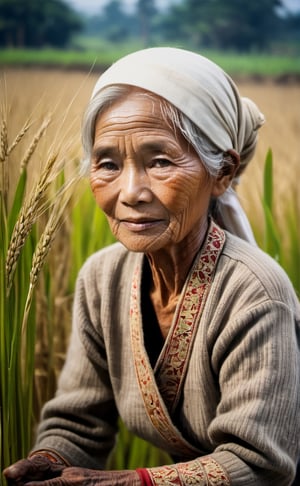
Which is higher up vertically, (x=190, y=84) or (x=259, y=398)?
(x=190, y=84)

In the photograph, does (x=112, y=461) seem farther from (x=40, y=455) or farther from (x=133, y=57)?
(x=133, y=57)

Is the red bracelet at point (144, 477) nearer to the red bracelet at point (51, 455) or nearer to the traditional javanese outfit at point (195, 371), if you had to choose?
the traditional javanese outfit at point (195, 371)

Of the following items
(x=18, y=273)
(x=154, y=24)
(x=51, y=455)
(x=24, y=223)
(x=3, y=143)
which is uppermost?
(x=154, y=24)

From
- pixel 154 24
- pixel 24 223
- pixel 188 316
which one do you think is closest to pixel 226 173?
pixel 188 316

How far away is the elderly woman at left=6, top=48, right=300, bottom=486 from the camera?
114cm

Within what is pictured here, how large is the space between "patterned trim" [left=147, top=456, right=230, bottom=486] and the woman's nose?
1.31ft

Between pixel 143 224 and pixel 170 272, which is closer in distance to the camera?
pixel 143 224

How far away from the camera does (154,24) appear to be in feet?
9.11

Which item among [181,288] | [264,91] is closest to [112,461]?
[181,288]

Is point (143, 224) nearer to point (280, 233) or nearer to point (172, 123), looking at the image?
point (172, 123)

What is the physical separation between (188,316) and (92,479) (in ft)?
1.01

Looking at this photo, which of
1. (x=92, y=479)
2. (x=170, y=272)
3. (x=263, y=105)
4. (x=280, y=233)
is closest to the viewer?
(x=92, y=479)

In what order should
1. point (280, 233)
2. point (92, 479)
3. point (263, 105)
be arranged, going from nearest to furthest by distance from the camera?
point (92, 479)
point (280, 233)
point (263, 105)

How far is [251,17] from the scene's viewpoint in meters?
2.67
